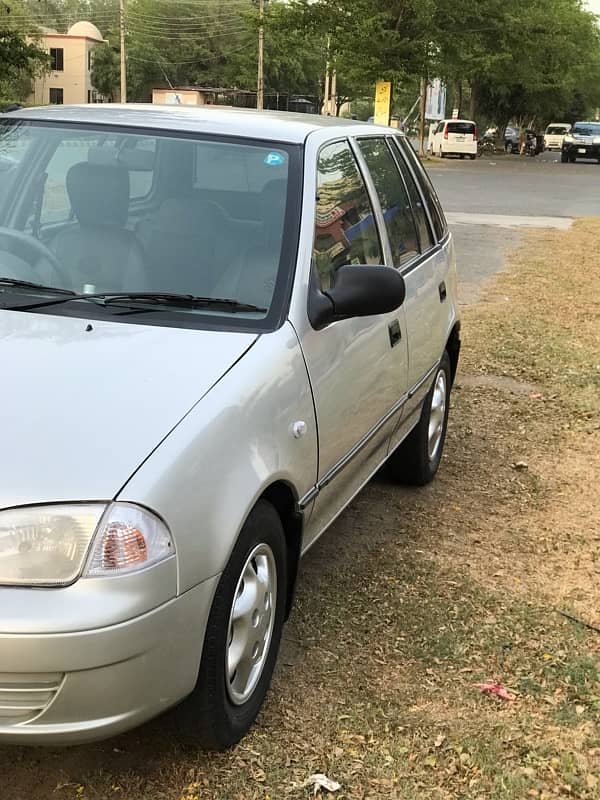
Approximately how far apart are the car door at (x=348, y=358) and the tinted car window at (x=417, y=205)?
77 cm

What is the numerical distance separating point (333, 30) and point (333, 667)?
1575 inches

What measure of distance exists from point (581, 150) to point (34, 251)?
150 ft

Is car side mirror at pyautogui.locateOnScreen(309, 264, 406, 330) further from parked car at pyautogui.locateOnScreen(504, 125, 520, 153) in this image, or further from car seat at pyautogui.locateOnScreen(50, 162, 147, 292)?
parked car at pyautogui.locateOnScreen(504, 125, 520, 153)

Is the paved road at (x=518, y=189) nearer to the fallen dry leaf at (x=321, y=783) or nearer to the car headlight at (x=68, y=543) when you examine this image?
the fallen dry leaf at (x=321, y=783)

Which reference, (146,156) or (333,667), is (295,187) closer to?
(146,156)

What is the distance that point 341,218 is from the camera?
3738 mm

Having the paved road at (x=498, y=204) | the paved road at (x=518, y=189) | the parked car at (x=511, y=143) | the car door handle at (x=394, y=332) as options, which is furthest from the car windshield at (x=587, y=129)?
the car door handle at (x=394, y=332)

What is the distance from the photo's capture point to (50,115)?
3961 mm

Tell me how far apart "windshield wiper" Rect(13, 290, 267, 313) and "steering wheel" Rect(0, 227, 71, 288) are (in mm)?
166

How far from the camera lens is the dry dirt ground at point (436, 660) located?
2.83 m

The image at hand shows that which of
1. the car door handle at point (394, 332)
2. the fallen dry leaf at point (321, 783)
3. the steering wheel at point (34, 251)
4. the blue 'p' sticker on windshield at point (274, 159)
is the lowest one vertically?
the fallen dry leaf at point (321, 783)

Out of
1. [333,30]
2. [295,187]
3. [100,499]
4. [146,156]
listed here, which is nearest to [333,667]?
[100,499]

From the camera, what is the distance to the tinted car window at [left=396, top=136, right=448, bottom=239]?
5.20 meters

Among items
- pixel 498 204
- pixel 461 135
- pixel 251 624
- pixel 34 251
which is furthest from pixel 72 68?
pixel 251 624
